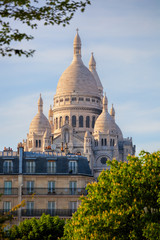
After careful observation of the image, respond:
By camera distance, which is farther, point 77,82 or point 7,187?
point 77,82

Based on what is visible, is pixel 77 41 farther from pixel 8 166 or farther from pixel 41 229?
pixel 41 229

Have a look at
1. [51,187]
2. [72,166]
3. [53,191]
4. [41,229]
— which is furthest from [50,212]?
[41,229]

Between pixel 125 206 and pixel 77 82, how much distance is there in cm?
13659

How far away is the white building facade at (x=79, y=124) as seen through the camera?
153500 mm

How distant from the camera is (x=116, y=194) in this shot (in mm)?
35406

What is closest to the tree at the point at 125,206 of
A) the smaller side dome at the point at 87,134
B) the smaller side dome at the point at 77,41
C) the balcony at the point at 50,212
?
the balcony at the point at 50,212

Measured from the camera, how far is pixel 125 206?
3572cm

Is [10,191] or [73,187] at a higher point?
[73,187]

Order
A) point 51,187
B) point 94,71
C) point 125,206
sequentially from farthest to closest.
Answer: point 94,71 < point 51,187 < point 125,206

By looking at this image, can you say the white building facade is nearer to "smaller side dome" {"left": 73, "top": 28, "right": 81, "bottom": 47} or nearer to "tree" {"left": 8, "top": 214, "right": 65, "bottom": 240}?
"smaller side dome" {"left": 73, "top": 28, "right": 81, "bottom": 47}

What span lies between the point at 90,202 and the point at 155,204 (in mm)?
3787

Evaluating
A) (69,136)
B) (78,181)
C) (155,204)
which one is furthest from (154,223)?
(69,136)

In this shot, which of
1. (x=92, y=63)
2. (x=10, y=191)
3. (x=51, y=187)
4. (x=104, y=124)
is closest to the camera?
(x=10, y=191)

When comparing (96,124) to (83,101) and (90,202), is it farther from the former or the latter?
(90,202)
